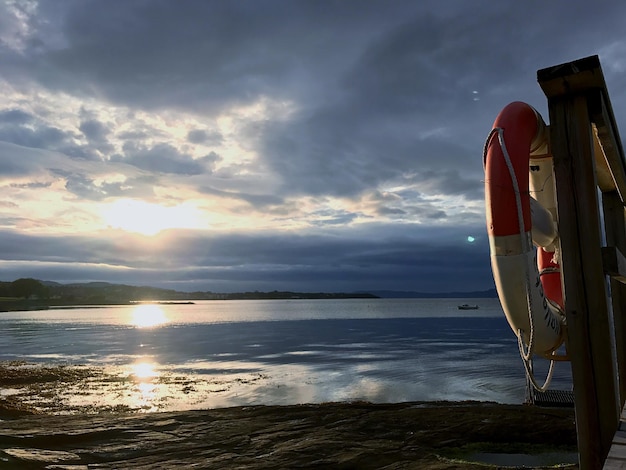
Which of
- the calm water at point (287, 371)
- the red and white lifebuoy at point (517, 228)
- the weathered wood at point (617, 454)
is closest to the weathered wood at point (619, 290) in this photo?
the red and white lifebuoy at point (517, 228)

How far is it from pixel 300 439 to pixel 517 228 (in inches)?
222

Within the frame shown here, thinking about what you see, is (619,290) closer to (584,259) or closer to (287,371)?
(584,259)

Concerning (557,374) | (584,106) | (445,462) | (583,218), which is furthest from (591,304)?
(557,374)

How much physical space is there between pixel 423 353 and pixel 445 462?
26292mm

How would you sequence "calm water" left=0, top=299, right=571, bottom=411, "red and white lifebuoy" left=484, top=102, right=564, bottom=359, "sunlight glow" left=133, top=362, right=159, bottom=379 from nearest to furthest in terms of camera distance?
"red and white lifebuoy" left=484, top=102, right=564, bottom=359 < "calm water" left=0, top=299, right=571, bottom=411 < "sunlight glow" left=133, top=362, right=159, bottom=379

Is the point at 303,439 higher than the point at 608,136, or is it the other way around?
the point at 608,136

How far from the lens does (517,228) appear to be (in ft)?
11.2

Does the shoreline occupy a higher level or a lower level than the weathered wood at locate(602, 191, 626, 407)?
lower

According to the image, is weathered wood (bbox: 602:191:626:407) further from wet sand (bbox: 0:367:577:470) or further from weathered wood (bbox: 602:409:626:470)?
wet sand (bbox: 0:367:577:470)

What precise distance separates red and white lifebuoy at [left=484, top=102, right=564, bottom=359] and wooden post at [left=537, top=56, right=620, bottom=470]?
10.1 inches

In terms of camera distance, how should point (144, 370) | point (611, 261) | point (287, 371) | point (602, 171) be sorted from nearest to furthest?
point (611, 261)
point (602, 171)
point (287, 371)
point (144, 370)

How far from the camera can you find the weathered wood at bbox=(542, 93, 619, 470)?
120 inches

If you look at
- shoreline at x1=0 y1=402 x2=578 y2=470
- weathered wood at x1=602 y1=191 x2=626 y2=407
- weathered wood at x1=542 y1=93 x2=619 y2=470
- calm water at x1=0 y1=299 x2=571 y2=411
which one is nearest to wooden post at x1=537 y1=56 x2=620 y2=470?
weathered wood at x1=542 y1=93 x2=619 y2=470

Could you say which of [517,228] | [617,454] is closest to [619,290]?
[517,228]
